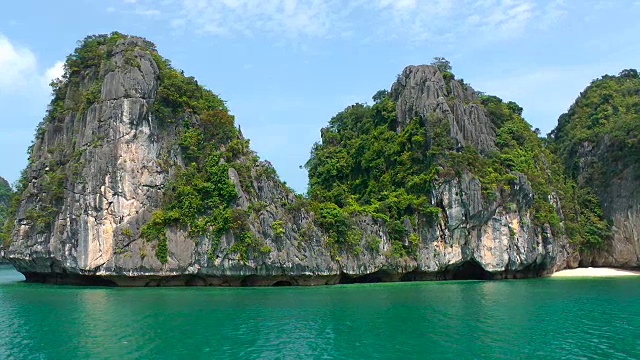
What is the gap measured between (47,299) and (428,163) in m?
28.3

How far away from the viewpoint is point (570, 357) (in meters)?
14.9

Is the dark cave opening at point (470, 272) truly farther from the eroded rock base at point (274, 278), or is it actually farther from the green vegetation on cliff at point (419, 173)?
the green vegetation on cliff at point (419, 173)

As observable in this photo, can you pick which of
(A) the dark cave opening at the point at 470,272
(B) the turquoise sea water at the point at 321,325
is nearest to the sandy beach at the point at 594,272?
Answer: (A) the dark cave opening at the point at 470,272

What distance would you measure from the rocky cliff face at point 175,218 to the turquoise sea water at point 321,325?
13.3ft

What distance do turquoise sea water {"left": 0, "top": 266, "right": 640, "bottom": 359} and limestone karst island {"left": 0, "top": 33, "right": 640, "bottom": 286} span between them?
16.5 feet

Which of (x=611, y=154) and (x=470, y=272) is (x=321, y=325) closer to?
(x=470, y=272)

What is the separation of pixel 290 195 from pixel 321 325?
20229 mm

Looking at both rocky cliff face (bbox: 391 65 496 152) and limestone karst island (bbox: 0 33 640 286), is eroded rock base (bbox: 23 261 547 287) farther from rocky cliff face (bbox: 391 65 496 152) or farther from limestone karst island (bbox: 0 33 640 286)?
rocky cliff face (bbox: 391 65 496 152)

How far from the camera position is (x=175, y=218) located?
3388 centimetres

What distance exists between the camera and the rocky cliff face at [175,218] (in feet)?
109

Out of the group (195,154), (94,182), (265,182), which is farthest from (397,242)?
(94,182)

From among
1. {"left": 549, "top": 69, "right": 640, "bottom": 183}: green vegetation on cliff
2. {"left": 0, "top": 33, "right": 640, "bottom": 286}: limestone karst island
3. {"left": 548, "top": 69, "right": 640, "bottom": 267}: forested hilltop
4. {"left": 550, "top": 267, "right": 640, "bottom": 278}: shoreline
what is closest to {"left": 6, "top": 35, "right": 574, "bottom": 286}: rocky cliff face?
{"left": 0, "top": 33, "right": 640, "bottom": 286}: limestone karst island

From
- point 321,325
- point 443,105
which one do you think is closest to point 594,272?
point 443,105

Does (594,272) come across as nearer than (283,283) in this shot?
No
